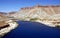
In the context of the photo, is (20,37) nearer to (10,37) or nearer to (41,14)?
(10,37)

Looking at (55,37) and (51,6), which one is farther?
(51,6)

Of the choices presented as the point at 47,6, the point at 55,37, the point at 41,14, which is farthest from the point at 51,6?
the point at 55,37

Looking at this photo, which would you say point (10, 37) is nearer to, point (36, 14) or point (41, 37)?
point (41, 37)

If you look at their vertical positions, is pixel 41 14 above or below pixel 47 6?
below

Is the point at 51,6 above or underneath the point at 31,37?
above

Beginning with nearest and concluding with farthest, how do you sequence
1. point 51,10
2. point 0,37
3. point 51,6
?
point 0,37
point 51,10
point 51,6

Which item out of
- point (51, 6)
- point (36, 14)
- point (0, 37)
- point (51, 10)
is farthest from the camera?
point (51, 6)

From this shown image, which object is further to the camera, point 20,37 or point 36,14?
point 36,14

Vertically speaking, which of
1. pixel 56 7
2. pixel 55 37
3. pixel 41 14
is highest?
pixel 56 7

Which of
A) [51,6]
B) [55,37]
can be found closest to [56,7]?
[51,6]
